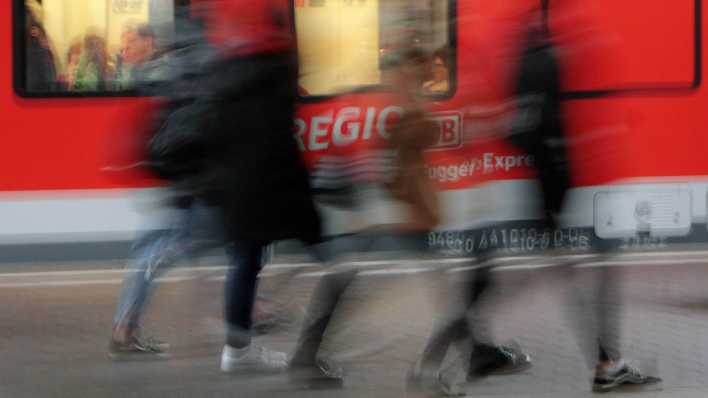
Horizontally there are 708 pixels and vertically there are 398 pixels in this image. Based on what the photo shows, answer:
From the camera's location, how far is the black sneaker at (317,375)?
5.94 metres

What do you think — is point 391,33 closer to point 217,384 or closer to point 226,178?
point 226,178

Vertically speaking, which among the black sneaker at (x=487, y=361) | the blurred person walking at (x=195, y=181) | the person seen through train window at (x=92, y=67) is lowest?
the black sneaker at (x=487, y=361)

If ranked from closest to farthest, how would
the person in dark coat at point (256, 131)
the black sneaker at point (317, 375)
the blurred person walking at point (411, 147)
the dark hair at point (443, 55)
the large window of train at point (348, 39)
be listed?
the blurred person walking at point (411, 147) < the person in dark coat at point (256, 131) < the black sneaker at point (317, 375) < the large window of train at point (348, 39) < the dark hair at point (443, 55)

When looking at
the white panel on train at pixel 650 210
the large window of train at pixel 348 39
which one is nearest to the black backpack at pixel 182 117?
the large window of train at pixel 348 39

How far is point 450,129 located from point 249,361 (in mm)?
3558

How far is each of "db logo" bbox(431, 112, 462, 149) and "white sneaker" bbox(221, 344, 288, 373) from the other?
332 cm

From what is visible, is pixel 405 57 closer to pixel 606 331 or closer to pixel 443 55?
pixel 606 331

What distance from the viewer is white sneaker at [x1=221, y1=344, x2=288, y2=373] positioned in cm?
621

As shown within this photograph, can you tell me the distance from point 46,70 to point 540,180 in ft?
15.2

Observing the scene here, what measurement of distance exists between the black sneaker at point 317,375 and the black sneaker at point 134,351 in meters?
0.99

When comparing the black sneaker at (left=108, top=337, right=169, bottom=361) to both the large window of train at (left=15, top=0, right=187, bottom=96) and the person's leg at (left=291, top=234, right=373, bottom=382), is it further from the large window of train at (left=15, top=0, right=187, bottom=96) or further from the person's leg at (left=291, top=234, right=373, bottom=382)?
the large window of train at (left=15, top=0, right=187, bottom=96)

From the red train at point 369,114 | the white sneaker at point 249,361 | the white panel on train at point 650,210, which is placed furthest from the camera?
the white panel on train at point 650,210

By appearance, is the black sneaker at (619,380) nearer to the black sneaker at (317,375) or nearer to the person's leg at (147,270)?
the black sneaker at (317,375)

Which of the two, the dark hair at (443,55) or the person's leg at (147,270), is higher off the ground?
the dark hair at (443,55)
